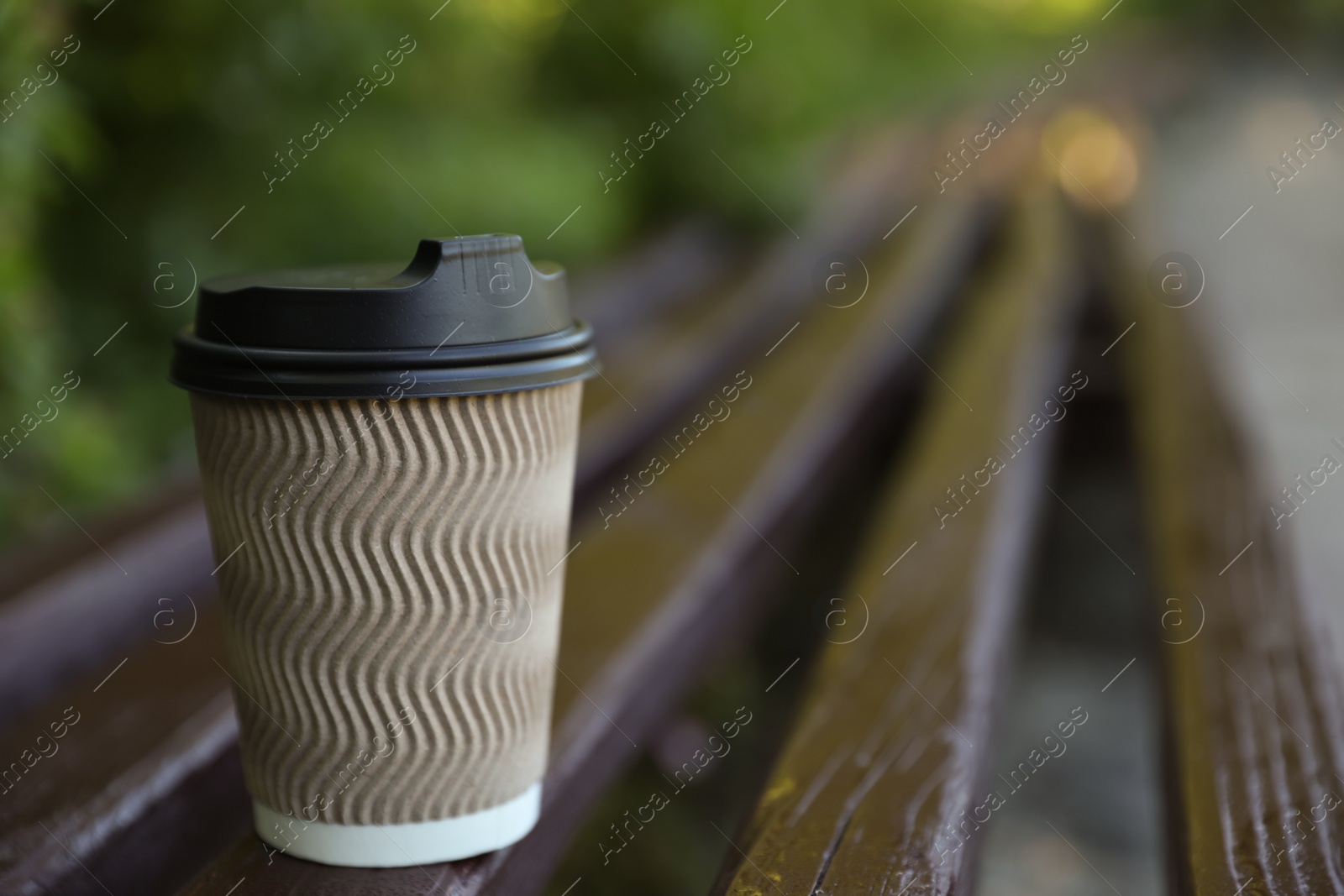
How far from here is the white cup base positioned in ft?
3.02

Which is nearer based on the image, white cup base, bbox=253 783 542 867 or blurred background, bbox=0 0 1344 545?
white cup base, bbox=253 783 542 867

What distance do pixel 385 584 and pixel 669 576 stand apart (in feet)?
2.41

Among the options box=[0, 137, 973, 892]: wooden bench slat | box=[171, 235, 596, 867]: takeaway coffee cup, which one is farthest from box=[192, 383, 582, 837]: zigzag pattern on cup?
box=[0, 137, 973, 892]: wooden bench slat

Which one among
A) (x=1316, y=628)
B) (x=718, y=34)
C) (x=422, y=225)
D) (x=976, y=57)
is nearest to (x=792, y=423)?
(x=1316, y=628)

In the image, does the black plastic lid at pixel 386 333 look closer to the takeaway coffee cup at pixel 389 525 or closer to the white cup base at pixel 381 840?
the takeaway coffee cup at pixel 389 525

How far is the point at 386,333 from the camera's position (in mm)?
811

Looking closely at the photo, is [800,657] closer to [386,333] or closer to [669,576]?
[669,576]

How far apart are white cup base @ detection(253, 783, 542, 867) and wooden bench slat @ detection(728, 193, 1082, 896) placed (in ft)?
0.74

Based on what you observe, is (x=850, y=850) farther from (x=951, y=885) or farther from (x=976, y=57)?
(x=976, y=57)

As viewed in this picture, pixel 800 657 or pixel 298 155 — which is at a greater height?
pixel 298 155

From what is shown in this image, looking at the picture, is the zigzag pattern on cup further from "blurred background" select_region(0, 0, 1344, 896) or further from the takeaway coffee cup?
"blurred background" select_region(0, 0, 1344, 896)

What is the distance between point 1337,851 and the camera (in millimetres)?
970

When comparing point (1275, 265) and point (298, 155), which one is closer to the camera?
point (298, 155)

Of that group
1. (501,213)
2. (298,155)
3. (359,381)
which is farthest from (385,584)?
(501,213)
